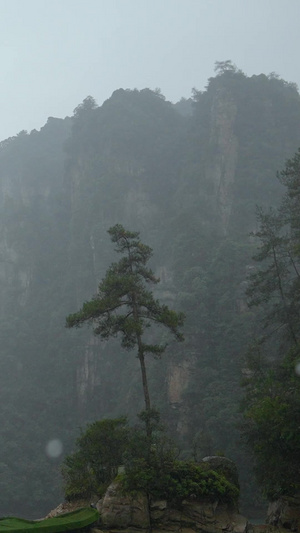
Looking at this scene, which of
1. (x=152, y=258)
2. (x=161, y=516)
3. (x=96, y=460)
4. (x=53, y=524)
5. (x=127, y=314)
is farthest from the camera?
(x=152, y=258)

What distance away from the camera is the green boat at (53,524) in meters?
10.9

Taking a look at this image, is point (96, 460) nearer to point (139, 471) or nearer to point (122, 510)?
point (139, 471)

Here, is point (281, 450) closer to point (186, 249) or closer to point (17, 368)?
point (186, 249)

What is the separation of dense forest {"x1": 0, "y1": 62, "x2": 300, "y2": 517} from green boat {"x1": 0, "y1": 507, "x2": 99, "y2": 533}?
21.9 meters

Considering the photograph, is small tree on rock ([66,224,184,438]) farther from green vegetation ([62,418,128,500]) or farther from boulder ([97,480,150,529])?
boulder ([97,480,150,529])

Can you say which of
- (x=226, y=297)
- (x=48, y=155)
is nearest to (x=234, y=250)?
(x=226, y=297)

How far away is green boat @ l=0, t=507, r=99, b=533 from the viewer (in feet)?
35.8

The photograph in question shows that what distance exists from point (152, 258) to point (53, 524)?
56.6 m

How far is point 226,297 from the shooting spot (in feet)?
164

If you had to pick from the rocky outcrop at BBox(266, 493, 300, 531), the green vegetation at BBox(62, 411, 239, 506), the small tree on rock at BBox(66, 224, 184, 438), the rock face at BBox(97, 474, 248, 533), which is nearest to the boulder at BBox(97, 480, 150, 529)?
the rock face at BBox(97, 474, 248, 533)

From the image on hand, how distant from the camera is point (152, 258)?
222 feet

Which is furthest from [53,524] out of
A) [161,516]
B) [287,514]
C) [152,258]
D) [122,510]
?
[152,258]

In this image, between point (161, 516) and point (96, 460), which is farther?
point (96, 460)

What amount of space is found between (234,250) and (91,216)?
29.1 m
